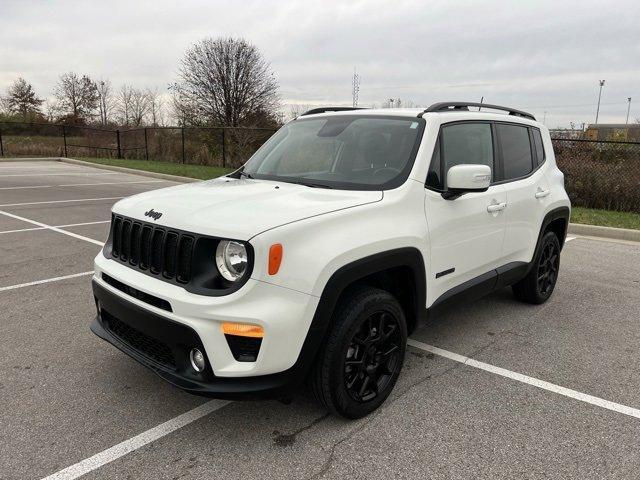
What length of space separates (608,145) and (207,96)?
20.8 m

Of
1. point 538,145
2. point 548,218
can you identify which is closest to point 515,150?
point 538,145

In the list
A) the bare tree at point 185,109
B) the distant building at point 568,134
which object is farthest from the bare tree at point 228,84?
the distant building at point 568,134

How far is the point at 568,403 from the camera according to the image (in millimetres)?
3098

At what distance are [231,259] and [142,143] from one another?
25.7 metres

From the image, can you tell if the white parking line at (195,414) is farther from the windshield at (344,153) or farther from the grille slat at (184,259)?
the windshield at (344,153)

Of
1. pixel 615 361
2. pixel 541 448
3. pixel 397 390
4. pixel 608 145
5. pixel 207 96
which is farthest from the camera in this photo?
pixel 207 96

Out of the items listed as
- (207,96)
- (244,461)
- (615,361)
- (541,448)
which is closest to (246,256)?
(244,461)

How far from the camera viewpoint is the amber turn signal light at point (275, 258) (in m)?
2.33

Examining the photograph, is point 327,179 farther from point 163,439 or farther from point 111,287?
point 163,439

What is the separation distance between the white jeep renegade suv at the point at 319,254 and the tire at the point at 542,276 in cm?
64

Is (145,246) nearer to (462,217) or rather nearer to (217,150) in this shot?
(462,217)

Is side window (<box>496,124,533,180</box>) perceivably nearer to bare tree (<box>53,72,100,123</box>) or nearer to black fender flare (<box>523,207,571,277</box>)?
black fender flare (<box>523,207,571,277</box>)

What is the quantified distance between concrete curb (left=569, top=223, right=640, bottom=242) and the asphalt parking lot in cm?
411

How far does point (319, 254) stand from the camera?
246 centimetres
